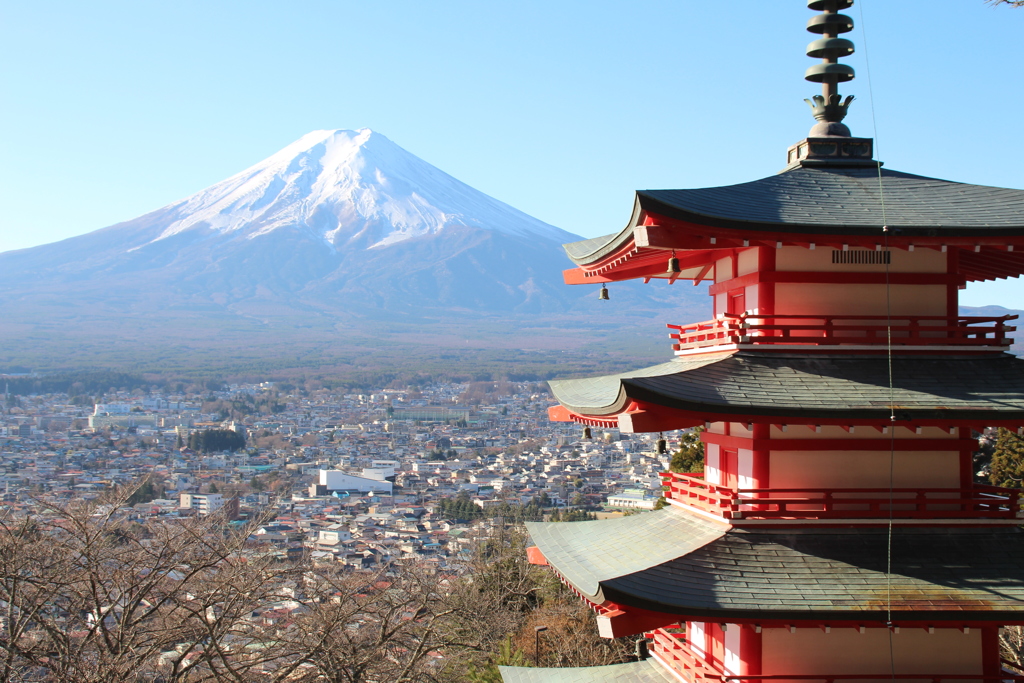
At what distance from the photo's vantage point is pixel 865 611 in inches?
274

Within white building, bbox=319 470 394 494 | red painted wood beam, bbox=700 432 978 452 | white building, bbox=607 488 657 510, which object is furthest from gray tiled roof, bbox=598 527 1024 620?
white building, bbox=319 470 394 494

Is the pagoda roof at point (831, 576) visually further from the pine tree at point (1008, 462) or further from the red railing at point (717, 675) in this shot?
the pine tree at point (1008, 462)

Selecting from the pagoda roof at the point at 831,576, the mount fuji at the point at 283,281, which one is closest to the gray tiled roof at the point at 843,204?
the pagoda roof at the point at 831,576

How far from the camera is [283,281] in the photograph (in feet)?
579

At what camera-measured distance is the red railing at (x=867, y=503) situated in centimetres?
773

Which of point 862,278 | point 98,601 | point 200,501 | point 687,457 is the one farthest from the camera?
point 200,501

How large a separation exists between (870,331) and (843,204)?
1.08 m

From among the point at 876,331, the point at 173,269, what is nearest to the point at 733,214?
the point at 876,331

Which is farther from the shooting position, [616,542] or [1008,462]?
[1008,462]

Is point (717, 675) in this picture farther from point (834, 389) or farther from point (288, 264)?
point (288, 264)

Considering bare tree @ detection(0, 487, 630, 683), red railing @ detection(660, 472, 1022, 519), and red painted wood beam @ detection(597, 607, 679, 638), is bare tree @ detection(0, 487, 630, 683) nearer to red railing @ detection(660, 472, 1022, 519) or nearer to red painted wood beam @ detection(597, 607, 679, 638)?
red painted wood beam @ detection(597, 607, 679, 638)

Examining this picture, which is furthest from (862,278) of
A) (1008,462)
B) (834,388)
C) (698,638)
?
(1008,462)

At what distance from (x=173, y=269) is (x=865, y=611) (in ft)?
580

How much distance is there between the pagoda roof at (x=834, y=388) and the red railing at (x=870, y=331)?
5.0 inches
